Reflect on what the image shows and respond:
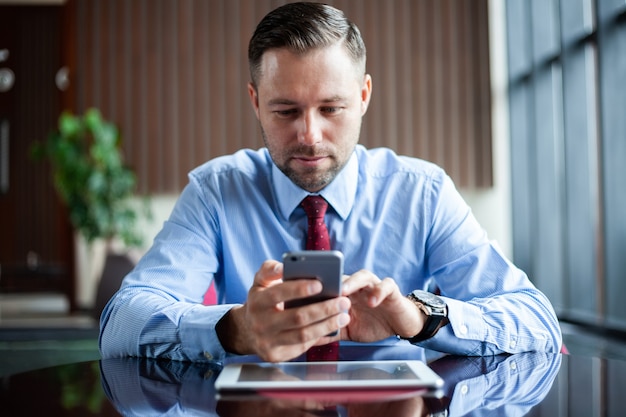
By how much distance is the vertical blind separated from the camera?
6.76 meters

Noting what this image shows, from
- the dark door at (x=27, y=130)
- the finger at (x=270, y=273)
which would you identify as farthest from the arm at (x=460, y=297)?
the dark door at (x=27, y=130)

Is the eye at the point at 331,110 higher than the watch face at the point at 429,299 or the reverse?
higher

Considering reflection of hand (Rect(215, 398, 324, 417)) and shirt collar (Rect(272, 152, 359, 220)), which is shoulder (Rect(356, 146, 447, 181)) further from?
reflection of hand (Rect(215, 398, 324, 417))

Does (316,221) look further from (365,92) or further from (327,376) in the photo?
(327,376)

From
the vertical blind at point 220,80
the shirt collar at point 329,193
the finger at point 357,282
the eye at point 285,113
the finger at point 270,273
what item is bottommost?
the finger at point 357,282

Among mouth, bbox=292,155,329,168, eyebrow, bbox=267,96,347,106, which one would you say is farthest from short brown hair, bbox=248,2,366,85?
mouth, bbox=292,155,329,168

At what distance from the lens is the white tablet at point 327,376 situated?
95 centimetres

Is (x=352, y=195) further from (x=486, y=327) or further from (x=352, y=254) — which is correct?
(x=486, y=327)

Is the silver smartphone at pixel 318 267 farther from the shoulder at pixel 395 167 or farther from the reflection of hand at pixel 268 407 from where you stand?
the shoulder at pixel 395 167

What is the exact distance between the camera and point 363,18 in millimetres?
6801

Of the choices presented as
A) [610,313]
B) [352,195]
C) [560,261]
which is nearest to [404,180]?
[352,195]

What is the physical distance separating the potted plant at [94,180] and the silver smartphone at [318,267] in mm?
5549

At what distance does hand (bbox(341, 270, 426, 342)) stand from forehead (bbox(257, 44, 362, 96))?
0.55 meters

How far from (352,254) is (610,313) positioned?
335cm
